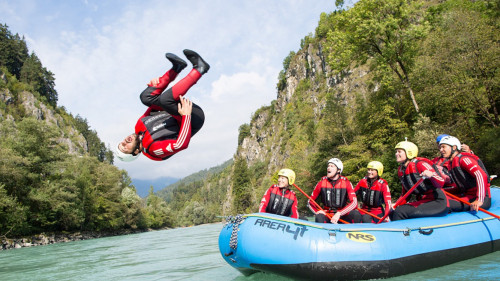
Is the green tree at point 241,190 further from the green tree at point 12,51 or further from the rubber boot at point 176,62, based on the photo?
the green tree at point 12,51

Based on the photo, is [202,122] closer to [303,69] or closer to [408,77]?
[408,77]

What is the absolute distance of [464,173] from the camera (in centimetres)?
729

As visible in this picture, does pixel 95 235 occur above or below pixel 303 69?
below

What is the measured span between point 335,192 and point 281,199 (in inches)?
52.0

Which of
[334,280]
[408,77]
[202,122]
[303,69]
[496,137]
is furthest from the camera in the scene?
[303,69]

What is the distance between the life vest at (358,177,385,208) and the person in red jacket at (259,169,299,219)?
2524mm

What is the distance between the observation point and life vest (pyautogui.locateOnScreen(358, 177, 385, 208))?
863cm

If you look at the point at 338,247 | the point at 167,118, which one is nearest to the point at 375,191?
the point at 338,247

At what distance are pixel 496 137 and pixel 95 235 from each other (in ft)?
132

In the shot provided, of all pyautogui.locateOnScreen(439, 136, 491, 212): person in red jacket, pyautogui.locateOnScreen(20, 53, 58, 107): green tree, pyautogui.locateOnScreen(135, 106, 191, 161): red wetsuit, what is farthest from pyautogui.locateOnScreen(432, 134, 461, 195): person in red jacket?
pyautogui.locateOnScreen(20, 53, 58, 107): green tree

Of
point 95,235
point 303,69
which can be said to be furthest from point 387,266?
point 303,69

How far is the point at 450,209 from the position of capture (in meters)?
7.21

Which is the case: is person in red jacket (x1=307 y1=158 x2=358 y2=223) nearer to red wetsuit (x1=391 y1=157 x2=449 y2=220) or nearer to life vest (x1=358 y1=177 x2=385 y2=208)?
red wetsuit (x1=391 y1=157 x2=449 y2=220)

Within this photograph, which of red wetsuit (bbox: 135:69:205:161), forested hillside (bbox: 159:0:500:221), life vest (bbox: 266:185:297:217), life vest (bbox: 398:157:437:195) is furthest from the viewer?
forested hillside (bbox: 159:0:500:221)
